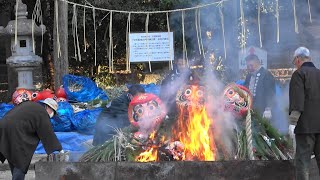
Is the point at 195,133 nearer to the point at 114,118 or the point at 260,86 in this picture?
the point at 114,118

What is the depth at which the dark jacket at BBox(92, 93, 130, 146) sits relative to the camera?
6.59 m

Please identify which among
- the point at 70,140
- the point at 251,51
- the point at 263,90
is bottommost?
the point at 70,140

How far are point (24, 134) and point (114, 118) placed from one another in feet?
5.74

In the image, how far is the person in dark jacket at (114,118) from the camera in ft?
21.6

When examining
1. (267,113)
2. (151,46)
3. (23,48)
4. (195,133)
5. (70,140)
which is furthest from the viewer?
(23,48)

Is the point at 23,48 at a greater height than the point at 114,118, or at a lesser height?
greater

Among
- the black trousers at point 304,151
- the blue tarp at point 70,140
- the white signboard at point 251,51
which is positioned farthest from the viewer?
the blue tarp at point 70,140

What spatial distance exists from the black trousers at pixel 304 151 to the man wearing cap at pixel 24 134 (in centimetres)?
262

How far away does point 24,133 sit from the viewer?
538 centimetres

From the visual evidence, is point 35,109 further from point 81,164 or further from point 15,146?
point 81,164

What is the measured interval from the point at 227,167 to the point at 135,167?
0.96 meters

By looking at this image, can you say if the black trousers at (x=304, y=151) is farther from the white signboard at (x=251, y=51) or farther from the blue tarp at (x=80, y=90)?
the blue tarp at (x=80, y=90)

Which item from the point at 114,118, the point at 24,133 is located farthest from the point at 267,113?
the point at 24,133

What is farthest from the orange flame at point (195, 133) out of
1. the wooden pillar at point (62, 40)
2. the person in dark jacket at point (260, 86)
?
the wooden pillar at point (62, 40)
